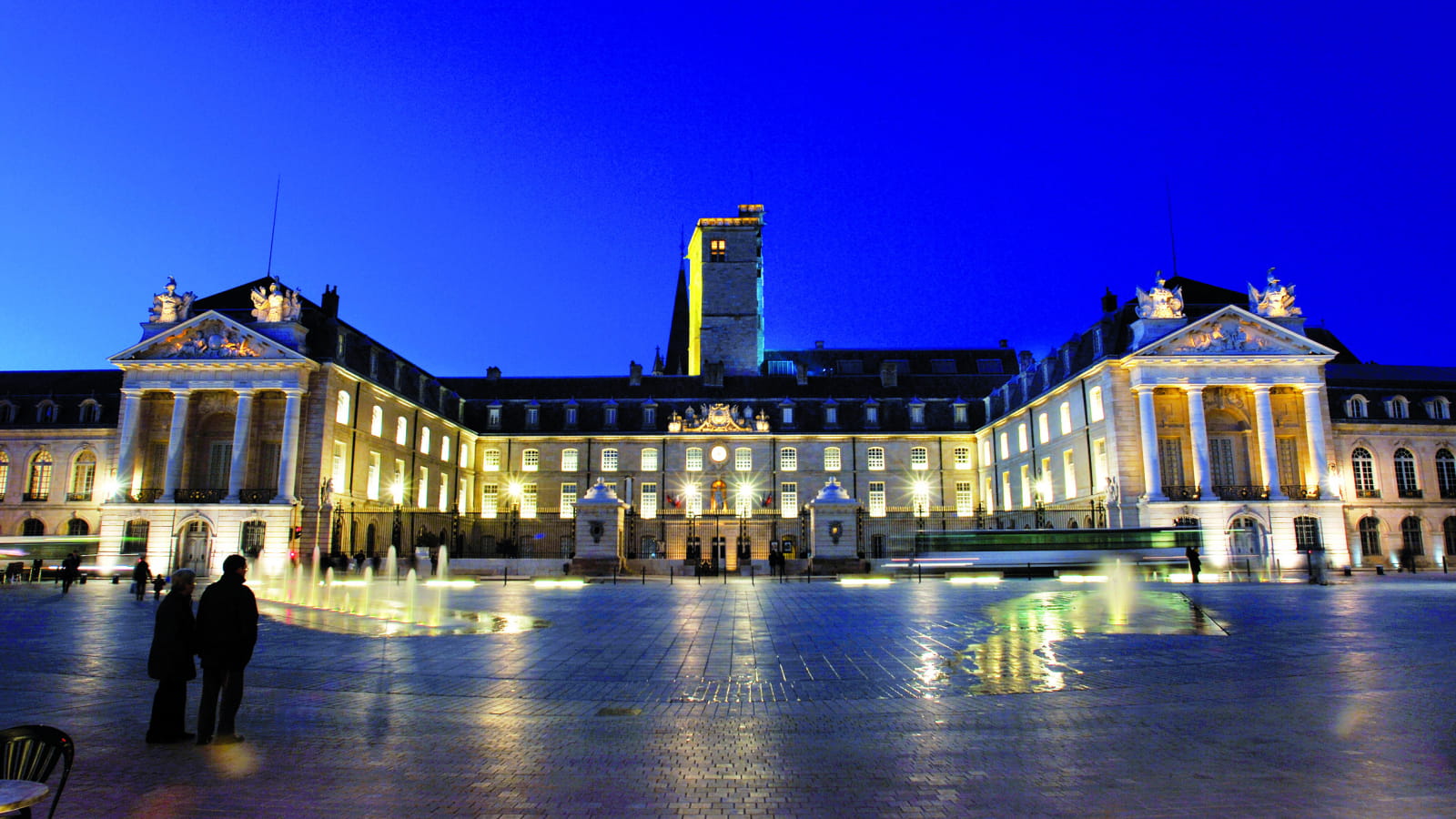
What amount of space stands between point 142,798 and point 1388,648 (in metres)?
14.7

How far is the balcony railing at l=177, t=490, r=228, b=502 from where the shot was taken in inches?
1720

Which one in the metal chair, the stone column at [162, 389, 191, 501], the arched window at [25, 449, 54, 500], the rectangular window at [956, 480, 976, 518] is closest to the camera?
the metal chair

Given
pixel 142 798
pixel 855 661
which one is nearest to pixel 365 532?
pixel 855 661

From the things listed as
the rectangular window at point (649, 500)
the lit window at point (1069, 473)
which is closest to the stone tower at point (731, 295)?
the rectangular window at point (649, 500)

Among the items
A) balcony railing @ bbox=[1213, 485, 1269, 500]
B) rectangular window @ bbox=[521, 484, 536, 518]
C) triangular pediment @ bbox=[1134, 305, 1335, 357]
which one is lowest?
balcony railing @ bbox=[1213, 485, 1269, 500]

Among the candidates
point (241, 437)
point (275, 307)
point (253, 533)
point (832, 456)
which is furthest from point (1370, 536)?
point (241, 437)

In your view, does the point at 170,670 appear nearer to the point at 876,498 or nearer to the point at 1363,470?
the point at 876,498

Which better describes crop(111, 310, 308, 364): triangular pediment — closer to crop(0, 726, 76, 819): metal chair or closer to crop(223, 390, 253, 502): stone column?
crop(223, 390, 253, 502): stone column

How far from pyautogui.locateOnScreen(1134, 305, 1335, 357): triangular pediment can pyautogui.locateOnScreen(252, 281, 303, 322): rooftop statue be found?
42.2 meters

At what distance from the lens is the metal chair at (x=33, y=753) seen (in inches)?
173

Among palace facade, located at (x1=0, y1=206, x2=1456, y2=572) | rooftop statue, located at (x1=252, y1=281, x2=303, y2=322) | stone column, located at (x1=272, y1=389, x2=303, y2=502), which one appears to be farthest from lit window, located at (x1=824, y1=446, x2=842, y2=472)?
rooftop statue, located at (x1=252, y1=281, x2=303, y2=322)

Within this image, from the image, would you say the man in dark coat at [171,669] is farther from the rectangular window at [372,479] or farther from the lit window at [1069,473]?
the lit window at [1069,473]

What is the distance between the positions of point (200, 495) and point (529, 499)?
22.9 m

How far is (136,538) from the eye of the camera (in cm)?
4412
